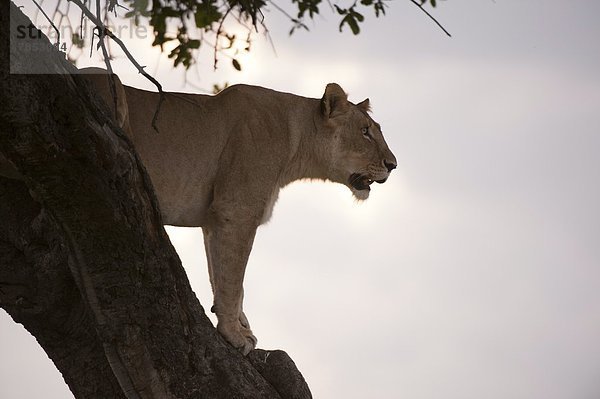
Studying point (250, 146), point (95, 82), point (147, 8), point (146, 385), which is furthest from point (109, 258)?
point (250, 146)

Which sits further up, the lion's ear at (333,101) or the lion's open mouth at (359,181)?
the lion's ear at (333,101)

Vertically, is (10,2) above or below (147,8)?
below

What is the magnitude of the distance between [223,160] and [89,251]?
8.38 ft

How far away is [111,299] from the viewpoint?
516cm

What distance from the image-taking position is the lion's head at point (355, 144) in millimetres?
8430

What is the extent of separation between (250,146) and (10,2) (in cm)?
347

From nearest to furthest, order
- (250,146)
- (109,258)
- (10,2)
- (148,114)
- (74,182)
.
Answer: (10,2) → (74,182) → (109,258) → (148,114) → (250,146)

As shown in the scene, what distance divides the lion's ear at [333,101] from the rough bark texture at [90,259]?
2761 mm

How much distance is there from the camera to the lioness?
275 inches

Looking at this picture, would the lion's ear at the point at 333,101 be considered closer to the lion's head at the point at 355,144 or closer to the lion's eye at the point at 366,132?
the lion's head at the point at 355,144

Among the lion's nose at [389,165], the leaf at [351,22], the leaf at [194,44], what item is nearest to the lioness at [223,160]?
the lion's nose at [389,165]

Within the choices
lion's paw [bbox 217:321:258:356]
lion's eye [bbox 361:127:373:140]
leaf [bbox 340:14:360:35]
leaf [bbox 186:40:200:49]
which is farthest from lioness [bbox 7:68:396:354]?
leaf [bbox 340:14:360:35]

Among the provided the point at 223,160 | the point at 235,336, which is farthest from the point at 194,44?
the point at 235,336

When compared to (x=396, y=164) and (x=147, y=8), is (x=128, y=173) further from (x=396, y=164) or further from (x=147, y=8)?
(x=396, y=164)
